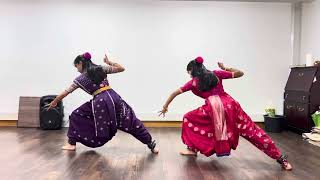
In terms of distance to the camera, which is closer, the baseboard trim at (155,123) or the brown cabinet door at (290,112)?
the brown cabinet door at (290,112)

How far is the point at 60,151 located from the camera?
13.7ft

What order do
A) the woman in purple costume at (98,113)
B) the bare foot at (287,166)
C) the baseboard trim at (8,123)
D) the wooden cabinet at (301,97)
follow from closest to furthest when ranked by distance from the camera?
the bare foot at (287,166)
the woman in purple costume at (98,113)
the wooden cabinet at (301,97)
the baseboard trim at (8,123)

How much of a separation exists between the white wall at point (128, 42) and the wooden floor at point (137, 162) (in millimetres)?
1735

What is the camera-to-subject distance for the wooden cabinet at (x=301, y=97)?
5.49m

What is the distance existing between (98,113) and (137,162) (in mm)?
789

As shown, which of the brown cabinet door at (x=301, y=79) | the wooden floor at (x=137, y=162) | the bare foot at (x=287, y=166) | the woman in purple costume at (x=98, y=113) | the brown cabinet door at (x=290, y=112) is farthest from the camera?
the brown cabinet door at (x=290, y=112)

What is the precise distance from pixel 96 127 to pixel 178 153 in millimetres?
951

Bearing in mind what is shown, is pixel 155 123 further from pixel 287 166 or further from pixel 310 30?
pixel 287 166

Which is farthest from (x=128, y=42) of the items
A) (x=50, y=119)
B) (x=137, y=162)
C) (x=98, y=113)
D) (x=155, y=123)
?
(x=137, y=162)

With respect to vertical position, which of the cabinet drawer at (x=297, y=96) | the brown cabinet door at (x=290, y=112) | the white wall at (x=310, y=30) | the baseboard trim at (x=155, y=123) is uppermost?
the white wall at (x=310, y=30)

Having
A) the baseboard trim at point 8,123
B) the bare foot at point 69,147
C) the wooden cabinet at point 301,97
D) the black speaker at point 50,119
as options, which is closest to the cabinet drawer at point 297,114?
the wooden cabinet at point 301,97

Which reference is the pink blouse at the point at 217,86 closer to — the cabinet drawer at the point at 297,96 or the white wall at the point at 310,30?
the cabinet drawer at the point at 297,96

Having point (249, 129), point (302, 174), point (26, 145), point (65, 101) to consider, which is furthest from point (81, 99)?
point (302, 174)

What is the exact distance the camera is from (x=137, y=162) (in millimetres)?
3656
